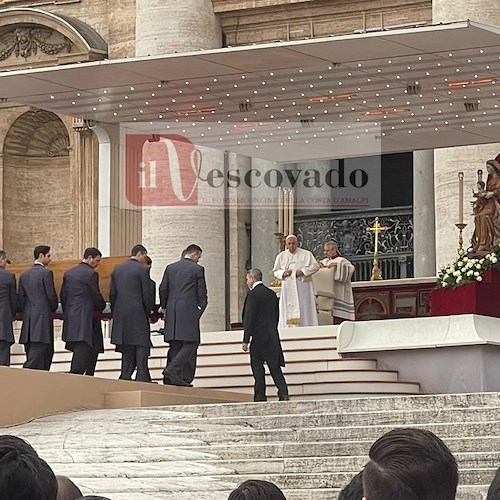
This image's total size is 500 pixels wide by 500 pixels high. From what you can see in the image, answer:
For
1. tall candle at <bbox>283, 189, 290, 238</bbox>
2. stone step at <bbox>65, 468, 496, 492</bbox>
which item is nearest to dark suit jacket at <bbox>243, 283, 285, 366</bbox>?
stone step at <bbox>65, 468, 496, 492</bbox>

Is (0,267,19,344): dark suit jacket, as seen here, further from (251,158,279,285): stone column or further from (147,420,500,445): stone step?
(251,158,279,285): stone column

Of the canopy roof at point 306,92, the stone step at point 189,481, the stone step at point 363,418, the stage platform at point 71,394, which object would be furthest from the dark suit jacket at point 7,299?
the stone step at point 189,481

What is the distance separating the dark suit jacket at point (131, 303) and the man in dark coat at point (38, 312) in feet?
2.01

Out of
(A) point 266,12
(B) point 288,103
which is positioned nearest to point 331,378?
(B) point 288,103

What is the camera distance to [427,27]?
14102 millimetres

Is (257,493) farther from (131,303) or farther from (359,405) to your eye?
(131,303)

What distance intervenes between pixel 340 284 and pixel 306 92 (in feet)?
8.82

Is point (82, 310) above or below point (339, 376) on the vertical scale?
above

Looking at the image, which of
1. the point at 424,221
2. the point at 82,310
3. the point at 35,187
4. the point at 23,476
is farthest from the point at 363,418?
the point at 35,187

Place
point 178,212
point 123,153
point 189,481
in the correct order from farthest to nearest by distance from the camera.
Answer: point 178,212 → point 123,153 → point 189,481

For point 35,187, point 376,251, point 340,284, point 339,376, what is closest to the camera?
point 339,376

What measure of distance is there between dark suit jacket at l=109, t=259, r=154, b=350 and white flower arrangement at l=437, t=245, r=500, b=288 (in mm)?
3273

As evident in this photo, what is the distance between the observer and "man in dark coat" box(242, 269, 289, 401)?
543 inches

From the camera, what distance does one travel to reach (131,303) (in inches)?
564
